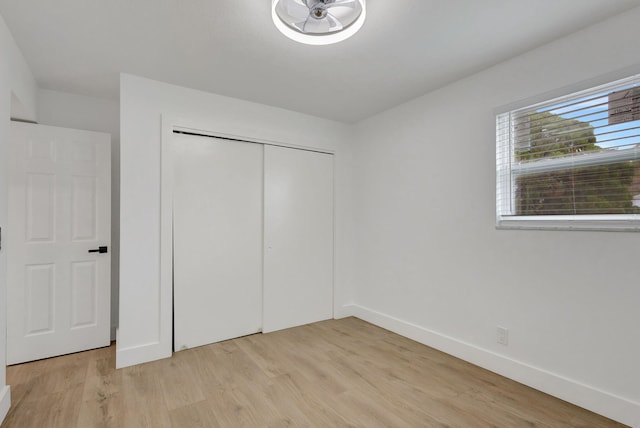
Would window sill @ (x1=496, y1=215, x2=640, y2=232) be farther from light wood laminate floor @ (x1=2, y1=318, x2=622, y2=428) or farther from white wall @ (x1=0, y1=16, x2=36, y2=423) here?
white wall @ (x1=0, y1=16, x2=36, y2=423)

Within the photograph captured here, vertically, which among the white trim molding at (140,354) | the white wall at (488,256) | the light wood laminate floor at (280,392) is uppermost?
the white wall at (488,256)

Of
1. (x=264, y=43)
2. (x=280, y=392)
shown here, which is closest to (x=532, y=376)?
(x=280, y=392)

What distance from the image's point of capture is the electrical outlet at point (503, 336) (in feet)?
7.83

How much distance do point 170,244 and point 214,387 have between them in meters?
1.25

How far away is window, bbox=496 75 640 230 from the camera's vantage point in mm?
1860

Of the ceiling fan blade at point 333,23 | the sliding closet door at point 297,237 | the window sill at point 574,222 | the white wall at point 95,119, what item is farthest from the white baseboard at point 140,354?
the window sill at point 574,222

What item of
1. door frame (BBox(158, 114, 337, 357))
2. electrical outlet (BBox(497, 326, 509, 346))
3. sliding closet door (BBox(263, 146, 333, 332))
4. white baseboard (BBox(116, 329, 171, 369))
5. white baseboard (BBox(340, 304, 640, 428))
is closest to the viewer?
white baseboard (BBox(340, 304, 640, 428))

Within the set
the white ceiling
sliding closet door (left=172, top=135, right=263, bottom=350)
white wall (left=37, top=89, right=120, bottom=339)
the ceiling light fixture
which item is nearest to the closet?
sliding closet door (left=172, top=135, right=263, bottom=350)

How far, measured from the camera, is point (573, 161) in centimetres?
209

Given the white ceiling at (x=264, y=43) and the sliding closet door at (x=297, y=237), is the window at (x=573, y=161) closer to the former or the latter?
the white ceiling at (x=264, y=43)

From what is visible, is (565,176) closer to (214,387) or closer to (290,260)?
(290,260)

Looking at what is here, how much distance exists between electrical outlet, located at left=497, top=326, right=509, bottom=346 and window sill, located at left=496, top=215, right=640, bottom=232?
79cm

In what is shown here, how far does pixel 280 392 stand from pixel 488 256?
6.21 feet

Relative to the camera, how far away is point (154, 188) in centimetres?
273
